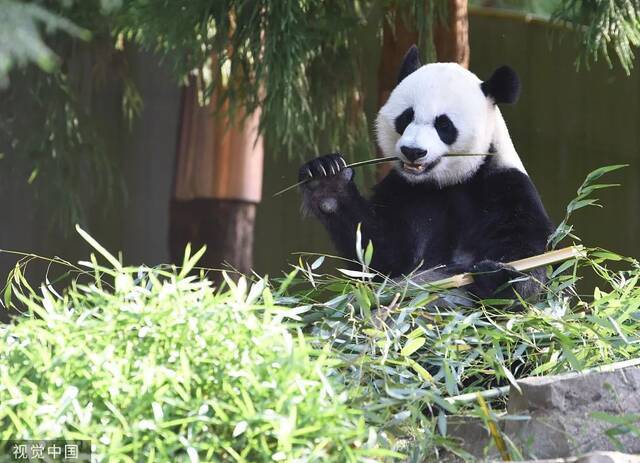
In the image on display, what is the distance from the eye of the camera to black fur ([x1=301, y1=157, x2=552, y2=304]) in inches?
134

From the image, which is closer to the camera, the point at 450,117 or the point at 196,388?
the point at 196,388

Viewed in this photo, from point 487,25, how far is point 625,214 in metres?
1.54

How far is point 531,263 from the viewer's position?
3.05 metres

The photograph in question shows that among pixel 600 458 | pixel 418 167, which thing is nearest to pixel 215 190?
pixel 418 167

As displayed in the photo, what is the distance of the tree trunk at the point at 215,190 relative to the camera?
6500 millimetres

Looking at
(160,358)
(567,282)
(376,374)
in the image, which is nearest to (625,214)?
(567,282)

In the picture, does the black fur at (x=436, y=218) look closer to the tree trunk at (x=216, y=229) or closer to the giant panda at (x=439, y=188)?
the giant panda at (x=439, y=188)

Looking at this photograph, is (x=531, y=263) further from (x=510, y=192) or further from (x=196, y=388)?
(x=196, y=388)

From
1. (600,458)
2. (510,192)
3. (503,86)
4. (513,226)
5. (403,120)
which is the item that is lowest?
(600,458)

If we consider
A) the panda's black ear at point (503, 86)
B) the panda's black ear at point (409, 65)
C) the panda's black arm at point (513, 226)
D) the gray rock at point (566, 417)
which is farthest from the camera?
the panda's black ear at point (409, 65)

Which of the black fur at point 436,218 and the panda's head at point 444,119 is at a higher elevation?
the panda's head at point 444,119

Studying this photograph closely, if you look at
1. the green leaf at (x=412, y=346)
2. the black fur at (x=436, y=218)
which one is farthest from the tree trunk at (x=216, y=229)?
the green leaf at (x=412, y=346)

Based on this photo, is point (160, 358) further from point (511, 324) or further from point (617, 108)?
point (617, 108)

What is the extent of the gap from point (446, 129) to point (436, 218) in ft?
1.06
